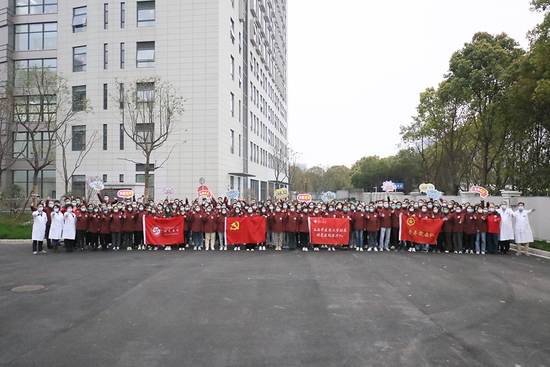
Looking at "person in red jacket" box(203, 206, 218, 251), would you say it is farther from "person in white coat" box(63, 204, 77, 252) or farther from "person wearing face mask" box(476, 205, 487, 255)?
"person wearing face mask" box(476, 205, 487, 255)

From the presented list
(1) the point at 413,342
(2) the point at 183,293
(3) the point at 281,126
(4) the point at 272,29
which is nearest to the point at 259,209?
(2) the point at 183,293

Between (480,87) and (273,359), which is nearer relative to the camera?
(273,359)

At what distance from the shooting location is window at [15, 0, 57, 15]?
3953 cm

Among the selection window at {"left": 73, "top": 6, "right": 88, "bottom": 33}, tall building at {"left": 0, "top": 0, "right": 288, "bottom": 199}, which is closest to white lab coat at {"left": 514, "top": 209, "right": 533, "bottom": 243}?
tall building at {"left": 0, "top": 0, "right": 288, "bottom": 199}

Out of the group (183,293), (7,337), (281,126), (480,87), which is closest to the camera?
(7,337)

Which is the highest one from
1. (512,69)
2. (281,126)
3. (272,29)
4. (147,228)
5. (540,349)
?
(272,29)

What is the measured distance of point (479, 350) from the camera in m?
5.90

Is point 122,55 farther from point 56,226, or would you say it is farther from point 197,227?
point 197,227

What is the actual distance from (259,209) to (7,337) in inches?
448

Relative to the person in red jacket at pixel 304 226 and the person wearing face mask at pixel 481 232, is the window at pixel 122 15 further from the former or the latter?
the person wearing face mask at pixel 481 232

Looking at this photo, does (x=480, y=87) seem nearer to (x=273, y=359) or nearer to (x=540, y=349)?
(x=540, y=349)

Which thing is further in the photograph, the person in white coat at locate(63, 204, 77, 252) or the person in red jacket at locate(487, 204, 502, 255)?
the person in white coat at locate(63, 204, 77, 252)

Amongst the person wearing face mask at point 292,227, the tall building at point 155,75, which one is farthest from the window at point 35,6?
the person wearing face mask at point 292,227

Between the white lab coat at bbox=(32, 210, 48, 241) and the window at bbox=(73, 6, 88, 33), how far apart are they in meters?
26.4
